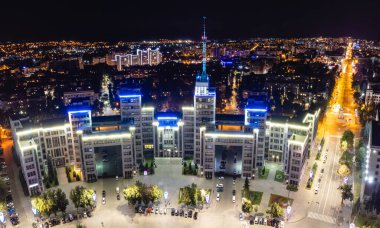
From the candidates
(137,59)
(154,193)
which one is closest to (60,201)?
(154,193)

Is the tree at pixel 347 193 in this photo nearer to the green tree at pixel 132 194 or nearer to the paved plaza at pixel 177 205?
the paved plaza at pixel 177 205

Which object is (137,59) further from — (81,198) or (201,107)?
(81,198)

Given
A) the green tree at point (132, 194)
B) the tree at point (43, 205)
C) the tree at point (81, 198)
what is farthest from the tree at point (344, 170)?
the tree at point (43, 205)

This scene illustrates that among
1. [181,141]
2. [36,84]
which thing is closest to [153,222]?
[181,141]

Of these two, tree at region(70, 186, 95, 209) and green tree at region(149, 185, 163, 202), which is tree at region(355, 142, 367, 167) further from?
tree at region(70, 186, 95, 209)

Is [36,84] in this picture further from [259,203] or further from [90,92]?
[259,203]

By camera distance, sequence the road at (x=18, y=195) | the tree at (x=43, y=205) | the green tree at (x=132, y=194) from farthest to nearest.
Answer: the green tree at (x=132, y=194) → the road at (x=18, y=195) → the tree at (x=43, y=205)
